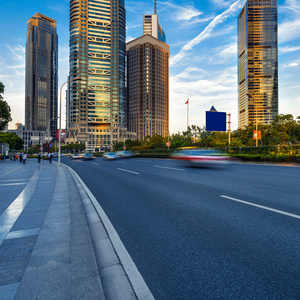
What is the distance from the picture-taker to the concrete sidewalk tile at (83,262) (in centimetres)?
251

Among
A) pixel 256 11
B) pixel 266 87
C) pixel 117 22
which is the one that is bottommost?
pixel 266 87

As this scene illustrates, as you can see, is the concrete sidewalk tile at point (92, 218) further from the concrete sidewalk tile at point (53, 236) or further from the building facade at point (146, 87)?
the building facade at point (146, 87)

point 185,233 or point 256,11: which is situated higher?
point 256,11

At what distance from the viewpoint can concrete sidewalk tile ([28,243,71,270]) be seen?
105 inches

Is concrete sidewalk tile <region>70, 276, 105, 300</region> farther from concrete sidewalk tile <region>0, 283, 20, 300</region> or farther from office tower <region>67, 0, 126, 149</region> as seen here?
office tower <region>67, 0, 126, 149</region>

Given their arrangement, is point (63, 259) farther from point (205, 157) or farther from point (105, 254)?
point (205, 157)

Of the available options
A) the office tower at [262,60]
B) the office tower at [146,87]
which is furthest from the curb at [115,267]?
the office tower at [262,60]

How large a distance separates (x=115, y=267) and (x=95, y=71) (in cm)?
16545

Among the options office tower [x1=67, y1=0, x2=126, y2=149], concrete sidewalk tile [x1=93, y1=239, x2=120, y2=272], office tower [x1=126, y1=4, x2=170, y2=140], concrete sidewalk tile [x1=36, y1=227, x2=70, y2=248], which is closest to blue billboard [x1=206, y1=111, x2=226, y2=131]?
concrete sidewalk tile [x1=36, y1=227, x2=70, y2=248]

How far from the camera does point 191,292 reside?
212 centimetres

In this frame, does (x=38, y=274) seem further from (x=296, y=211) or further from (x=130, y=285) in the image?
(x=296, y=211)

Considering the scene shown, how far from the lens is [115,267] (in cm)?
262

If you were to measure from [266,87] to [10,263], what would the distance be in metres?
207

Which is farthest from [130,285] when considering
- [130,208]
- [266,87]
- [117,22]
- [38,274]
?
[266,87]
